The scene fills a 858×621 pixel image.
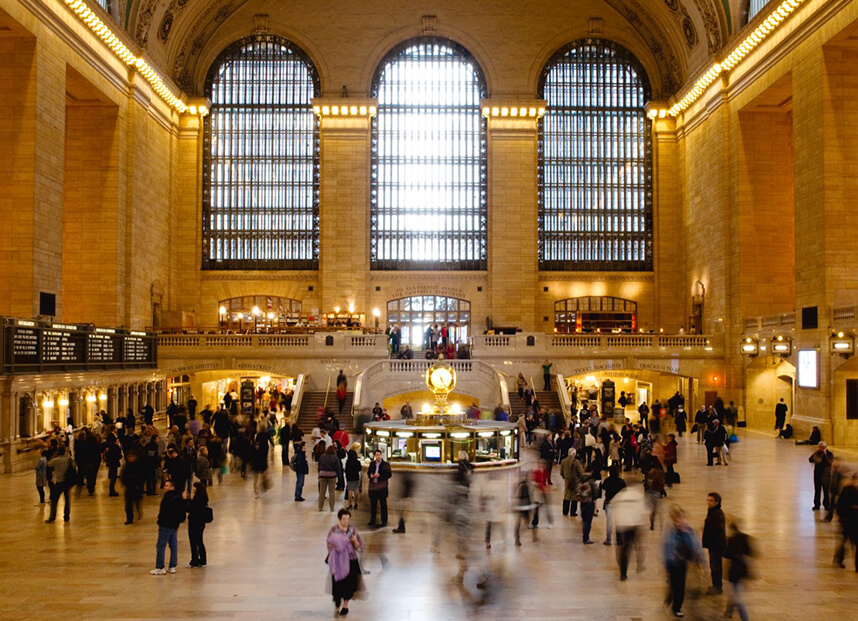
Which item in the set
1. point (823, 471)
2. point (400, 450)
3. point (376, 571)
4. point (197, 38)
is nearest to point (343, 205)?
point (197, 38)

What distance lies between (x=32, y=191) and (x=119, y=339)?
5194 millimetres

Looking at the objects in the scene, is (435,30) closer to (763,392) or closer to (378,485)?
(763,392)

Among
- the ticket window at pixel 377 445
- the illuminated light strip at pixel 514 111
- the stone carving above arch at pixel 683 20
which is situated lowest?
the ticket window at pixel 377 445

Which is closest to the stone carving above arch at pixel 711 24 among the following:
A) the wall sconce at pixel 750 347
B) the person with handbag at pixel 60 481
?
the wall sconce at pixel 750 347

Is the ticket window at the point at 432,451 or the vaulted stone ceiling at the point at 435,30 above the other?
the vaulted stone ceiling at the point at 435,30

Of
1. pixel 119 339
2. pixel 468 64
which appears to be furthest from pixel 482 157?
pixel 119 339

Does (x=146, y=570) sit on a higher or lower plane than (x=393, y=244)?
lower

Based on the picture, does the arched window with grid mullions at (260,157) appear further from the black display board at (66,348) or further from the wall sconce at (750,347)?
the wall sconce at (750,347)

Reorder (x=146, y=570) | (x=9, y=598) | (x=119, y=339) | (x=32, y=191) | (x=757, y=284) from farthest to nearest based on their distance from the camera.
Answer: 1. (x=757, y=284)
2. (x=119, y=339)
3. (x=32, y=191)
4. (x=146, y=570)
5. (x=9, y=598)

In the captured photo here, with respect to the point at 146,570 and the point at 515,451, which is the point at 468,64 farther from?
the point at 146,570

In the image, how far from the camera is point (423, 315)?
39.6m

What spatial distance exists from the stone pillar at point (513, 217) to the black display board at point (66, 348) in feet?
55.6

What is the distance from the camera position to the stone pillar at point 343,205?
38594mm

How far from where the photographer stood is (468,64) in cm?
3978
